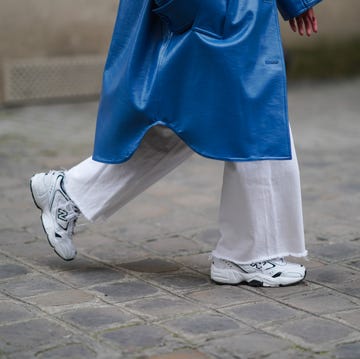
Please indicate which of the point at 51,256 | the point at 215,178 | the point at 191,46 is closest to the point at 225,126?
the point at 191,46

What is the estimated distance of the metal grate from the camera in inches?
292

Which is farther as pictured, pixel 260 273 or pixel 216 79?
pixel 260 273

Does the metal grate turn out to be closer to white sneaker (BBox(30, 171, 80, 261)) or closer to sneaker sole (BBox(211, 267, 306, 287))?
white sneaker (BBox(30, 171, 80, 261))

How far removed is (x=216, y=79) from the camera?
316 centimetres

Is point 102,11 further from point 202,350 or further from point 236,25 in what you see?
point 202,350

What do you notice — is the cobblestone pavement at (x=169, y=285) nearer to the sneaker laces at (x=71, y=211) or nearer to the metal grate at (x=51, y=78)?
the sneaker laces at (x=71, y=211)

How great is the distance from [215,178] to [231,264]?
74.1 inches

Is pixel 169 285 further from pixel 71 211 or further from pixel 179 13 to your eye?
pixel 179 13

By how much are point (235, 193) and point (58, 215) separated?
2.29ft

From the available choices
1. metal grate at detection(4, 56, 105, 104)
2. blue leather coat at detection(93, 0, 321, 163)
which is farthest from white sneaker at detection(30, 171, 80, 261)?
metal grate at detection(4, 56, 105, 104)

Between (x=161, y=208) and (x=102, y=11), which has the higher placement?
(x=102, y=11)

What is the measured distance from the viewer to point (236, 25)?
3.16m

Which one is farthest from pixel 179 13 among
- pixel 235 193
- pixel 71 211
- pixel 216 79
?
pixel 71 211

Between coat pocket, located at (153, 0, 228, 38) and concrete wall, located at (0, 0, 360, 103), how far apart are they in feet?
14.2
